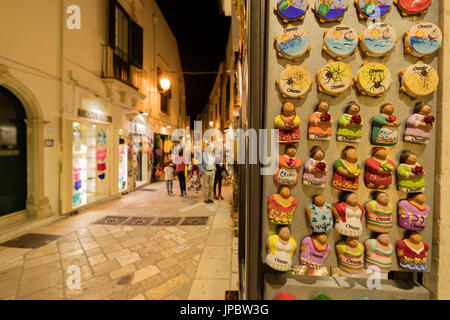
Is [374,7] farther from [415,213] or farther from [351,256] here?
[351,256]

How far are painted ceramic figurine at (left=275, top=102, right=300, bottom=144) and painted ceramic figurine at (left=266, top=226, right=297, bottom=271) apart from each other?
628 millimetres

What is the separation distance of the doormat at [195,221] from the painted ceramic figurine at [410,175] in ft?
13.2

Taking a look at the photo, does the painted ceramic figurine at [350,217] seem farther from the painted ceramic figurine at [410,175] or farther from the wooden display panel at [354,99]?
the painted ceramic figurine at [410,175]

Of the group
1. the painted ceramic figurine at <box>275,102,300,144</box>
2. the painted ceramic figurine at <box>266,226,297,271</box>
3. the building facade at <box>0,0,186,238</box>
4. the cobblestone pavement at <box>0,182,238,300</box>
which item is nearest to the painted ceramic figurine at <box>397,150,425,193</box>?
the painted ceramic figurine at <box>275,102,300,144</box>

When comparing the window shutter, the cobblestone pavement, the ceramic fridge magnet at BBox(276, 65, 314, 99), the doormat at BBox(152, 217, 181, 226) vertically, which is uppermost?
the window shutter

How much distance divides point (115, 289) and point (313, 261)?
2.51 m

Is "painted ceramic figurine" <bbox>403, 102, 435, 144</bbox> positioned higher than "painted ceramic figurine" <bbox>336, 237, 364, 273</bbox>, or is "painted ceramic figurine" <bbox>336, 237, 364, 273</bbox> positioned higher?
"painted ceramic figurine" <bbox>403, 102, 435, 144</bbox>

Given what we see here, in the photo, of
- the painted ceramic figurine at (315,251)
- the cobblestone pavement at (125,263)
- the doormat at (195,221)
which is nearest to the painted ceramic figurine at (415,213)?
the painted ceramic figurine at (315,251)

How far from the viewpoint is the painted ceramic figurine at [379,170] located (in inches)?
48.2

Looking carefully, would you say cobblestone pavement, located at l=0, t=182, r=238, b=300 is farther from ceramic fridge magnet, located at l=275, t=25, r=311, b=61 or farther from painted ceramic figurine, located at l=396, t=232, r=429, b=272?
ceramic fridge magnet, located at l=275, t=25, r=311, b=61

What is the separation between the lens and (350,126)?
1.23 metres

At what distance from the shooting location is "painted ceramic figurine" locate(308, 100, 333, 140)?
1.22m

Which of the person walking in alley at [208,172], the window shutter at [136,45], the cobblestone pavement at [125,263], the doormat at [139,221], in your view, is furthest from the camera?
the window shutter at [136,45]
